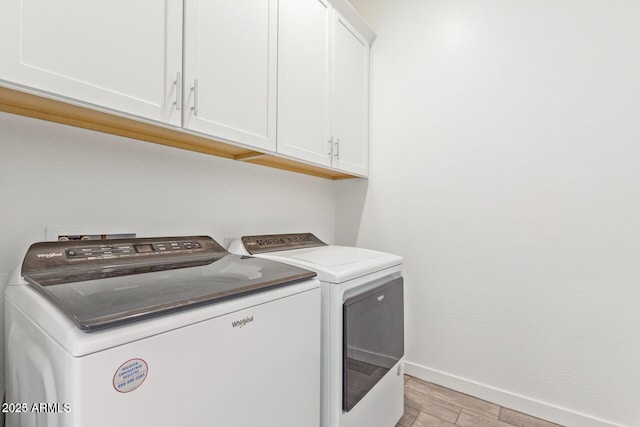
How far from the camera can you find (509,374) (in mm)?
1725

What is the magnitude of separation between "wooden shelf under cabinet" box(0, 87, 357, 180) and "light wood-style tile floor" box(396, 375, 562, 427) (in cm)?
164

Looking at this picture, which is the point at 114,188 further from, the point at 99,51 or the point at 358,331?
the point at 358,331

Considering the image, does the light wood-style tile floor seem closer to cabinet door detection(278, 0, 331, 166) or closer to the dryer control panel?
the dryer control panel

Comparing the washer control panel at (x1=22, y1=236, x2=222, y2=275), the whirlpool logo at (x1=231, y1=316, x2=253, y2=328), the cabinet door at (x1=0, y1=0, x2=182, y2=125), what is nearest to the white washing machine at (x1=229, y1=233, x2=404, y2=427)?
the washer control panel at (x1=22, y1=236, x2=222, y2=275)

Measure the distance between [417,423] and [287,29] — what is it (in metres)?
2.16

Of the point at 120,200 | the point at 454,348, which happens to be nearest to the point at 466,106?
the point at 454,348

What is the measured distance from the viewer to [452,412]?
1.67 m

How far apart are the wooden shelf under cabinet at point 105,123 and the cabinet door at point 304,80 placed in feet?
0.75

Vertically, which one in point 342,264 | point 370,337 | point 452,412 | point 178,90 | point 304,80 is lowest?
point 452,412

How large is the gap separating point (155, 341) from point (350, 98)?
182 cm

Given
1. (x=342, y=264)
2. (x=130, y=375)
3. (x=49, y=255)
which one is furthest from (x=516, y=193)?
(x=49, y=255)

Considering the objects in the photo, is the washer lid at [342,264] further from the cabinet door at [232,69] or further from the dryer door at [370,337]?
the cabinet door at [232,69]

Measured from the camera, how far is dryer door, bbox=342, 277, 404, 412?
116 cm

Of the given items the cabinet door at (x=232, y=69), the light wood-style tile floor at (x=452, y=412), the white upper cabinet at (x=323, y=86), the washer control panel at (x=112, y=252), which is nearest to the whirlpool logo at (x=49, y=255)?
the washer control panel at (x=112, y=252)
